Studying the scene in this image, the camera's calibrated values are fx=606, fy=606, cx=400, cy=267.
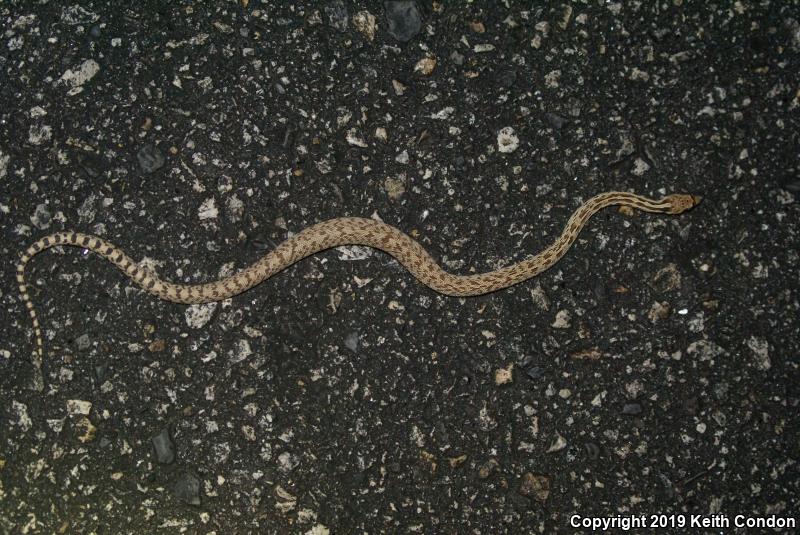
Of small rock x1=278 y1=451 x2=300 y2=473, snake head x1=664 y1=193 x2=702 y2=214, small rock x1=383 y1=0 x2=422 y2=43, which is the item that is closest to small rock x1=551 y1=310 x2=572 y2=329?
snake head x1=664 y1=193 x2=702 y2=214

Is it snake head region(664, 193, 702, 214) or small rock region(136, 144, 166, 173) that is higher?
small rock region(136, 144, 166, 173)

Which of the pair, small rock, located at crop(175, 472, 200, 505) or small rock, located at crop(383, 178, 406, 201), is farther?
small rock, located at crop(383, 178, 406, 201)

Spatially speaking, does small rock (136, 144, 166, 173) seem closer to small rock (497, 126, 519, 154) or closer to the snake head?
small rock (497, 126, 519, 154)

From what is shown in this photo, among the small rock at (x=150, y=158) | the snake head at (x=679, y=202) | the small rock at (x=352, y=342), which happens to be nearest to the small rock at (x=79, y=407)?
the small rock at (x=150, y=158)

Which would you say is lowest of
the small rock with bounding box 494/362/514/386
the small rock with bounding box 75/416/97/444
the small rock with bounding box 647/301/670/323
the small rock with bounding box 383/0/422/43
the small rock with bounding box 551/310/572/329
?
the small rock with bounding box 75/416/97/444

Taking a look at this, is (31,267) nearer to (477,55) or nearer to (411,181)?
(411,181)

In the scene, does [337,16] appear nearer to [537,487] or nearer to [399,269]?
[399,269]

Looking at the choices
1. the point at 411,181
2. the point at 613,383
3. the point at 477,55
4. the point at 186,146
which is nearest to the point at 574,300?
the point at 613,383
